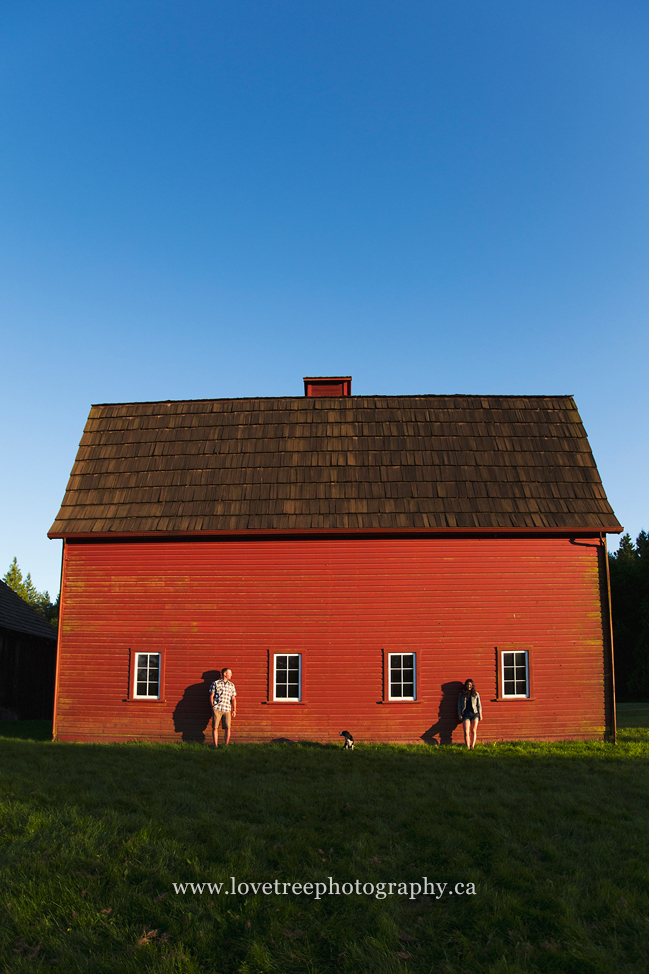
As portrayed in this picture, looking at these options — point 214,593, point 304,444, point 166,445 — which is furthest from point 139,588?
point 304,444

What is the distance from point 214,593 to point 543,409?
1063 centimetres

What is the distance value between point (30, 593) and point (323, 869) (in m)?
73.9

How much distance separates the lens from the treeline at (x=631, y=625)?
104 ft

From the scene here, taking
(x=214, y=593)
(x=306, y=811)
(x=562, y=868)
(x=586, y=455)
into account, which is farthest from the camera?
(x=586, y=455)

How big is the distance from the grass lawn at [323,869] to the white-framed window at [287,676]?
14.1 ft

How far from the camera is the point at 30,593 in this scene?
71.6 m

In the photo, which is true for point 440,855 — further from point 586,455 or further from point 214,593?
point 586,455

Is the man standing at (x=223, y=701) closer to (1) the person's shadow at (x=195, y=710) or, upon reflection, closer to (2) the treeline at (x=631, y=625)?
(1) the person's shadow at (x=195, y=710)

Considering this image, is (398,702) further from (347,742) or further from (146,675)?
(146,675)

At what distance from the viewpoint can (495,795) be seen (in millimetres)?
8945

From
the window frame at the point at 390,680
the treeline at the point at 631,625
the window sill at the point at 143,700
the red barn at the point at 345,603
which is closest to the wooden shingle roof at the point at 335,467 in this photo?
the red barn at the point at 345,603

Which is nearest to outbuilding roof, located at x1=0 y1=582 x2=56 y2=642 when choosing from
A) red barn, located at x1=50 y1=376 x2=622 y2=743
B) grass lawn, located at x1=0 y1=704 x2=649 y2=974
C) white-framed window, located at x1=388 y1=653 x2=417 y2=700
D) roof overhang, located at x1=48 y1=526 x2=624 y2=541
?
red barn, located at x1=50 y1=376 x2=622 y2=743

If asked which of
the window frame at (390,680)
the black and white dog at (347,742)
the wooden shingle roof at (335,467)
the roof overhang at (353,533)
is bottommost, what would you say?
the black and white dog at (347,742)

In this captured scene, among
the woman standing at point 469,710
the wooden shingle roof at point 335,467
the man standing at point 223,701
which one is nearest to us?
the woman standing at point 469,710
